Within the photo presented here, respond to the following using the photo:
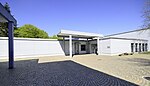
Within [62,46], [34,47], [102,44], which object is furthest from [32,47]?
[102,44]

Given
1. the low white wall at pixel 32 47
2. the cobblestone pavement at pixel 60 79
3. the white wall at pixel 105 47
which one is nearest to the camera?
the cobblestone pavement at pixel 60 79

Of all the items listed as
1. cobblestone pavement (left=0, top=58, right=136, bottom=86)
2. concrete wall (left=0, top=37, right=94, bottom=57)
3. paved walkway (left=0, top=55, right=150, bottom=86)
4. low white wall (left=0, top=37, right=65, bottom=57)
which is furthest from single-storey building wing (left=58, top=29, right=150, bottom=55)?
cobblestone pavement (left=0, top=58, right=136, bottom=86)

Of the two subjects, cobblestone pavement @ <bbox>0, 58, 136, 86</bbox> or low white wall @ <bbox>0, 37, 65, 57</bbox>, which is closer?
cobblestone pavement @ <bbox>0, 58, 136, 86</bbox>

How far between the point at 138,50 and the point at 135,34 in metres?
8.39

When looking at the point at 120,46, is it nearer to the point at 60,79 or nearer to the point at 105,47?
the point at 105,47

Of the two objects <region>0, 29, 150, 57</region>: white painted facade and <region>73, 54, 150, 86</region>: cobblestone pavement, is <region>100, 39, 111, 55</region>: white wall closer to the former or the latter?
<region>0, 29, 150, 57</region>: white painted facade

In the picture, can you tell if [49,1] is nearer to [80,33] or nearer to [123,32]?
[80,33]

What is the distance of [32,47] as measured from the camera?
65.4 feet

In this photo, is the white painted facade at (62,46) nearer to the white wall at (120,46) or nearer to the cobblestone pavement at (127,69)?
the white wall at (120,46)

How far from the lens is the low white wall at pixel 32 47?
1768 centimetres

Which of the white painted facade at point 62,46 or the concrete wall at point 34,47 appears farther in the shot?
the white painted facade at point 62,46

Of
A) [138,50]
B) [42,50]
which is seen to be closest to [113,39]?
[138,50]

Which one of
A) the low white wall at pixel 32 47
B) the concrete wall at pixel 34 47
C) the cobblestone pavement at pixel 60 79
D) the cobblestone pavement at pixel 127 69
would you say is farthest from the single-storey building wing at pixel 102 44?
the cobblestone pavement at pixel 60 79

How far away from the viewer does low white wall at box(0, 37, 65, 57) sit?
58.0 feet
